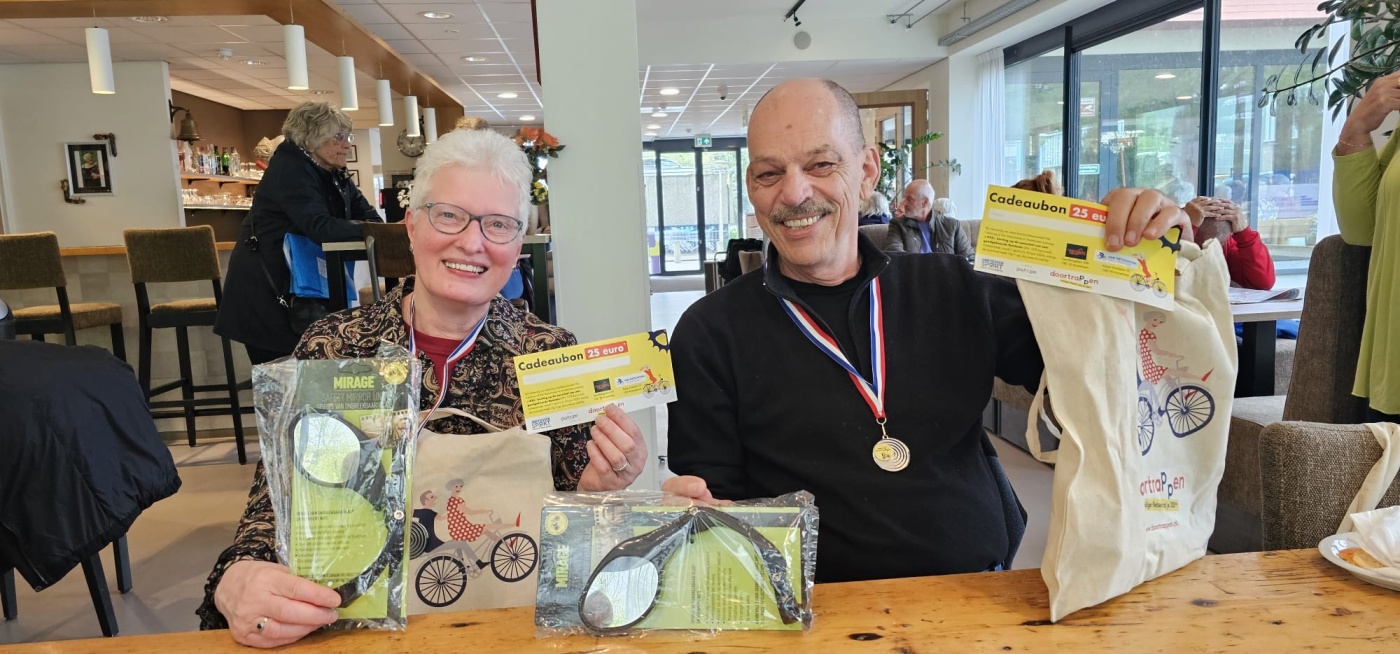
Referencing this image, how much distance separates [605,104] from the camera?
11.5 ft

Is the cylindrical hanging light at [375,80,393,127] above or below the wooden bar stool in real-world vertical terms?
above

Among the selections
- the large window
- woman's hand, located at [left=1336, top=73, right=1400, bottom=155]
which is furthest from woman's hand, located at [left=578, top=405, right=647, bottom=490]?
the large window

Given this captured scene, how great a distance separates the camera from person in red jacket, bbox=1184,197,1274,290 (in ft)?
11.4

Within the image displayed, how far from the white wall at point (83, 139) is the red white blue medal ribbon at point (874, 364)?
8.77 metres

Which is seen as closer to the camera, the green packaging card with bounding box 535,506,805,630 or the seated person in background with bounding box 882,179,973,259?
the green packaging card with bounding box 535,506,805,630

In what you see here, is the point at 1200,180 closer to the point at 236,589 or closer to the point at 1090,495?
the point at 1090,495

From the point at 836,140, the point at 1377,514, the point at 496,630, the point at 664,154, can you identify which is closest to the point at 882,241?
the point at 836,140

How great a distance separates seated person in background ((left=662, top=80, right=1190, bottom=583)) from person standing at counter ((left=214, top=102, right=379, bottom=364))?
2.55m

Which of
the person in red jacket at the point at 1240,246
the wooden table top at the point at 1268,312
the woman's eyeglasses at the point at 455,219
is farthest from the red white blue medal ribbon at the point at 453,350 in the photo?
the person in red jacket at the point at 1240,246

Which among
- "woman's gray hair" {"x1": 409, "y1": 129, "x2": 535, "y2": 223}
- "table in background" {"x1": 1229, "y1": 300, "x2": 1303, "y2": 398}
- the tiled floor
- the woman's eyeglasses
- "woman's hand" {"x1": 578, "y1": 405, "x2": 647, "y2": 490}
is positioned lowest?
the tiled floor

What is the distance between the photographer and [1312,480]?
3.84ft

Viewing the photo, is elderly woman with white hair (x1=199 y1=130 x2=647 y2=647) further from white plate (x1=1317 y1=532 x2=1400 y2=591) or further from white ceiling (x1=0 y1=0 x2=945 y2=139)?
white ceiling (x1=0 y1=0 x2=945 y2=139)

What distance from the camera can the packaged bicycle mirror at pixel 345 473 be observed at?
838mm

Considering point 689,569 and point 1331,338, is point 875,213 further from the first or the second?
point 689,569
